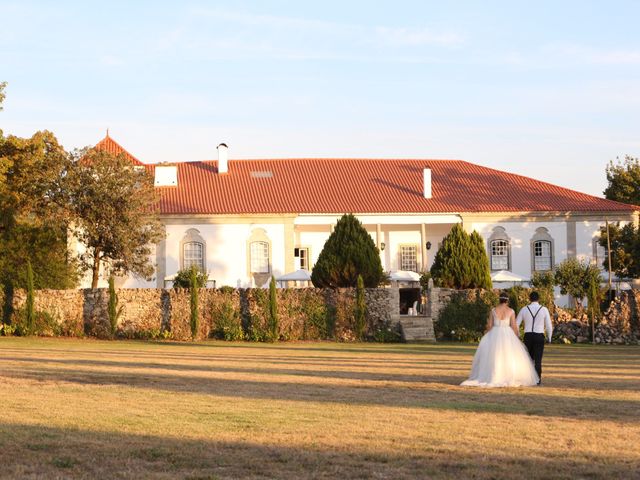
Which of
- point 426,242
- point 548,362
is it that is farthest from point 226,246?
point 548,362

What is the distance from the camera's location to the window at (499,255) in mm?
52844

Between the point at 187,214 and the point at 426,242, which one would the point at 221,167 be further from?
the point at 426,242

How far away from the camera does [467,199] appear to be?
175 feet

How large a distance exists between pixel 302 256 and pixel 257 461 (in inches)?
1737

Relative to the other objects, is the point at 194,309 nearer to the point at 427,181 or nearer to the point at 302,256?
the point at 302,256

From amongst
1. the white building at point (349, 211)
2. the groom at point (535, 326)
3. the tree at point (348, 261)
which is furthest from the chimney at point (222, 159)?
the groom at point (535, 326)

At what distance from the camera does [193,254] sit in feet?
169

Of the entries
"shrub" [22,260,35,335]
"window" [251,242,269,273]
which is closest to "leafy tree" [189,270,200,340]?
"shrub" [22,260,35,335]

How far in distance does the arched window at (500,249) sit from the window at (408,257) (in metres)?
3.78

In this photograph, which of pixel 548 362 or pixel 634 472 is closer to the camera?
pixel 634 472

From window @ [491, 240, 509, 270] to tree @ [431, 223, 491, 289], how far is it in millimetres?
13006

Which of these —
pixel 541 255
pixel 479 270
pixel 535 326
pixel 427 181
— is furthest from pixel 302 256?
pixel 535 326

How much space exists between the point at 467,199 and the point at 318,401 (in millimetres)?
39973

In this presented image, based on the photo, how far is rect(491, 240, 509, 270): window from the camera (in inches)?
2080
